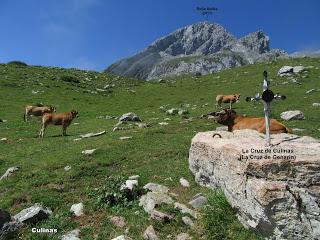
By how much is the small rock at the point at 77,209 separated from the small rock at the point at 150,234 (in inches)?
102

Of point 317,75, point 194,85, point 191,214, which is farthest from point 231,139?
point 194,85

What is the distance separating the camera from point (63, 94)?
51594 mm

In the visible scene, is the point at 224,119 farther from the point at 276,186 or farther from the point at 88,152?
the point at 276,186

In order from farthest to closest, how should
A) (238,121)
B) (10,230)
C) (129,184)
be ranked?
1. (238,121)
2. (129,184)
3. (10,230)

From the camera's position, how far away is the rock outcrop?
1063 centimetres

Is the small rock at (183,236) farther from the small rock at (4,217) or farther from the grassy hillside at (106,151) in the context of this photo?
the small rock at (4,217)

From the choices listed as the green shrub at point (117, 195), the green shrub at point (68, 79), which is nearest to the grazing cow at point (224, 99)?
the green shrub at point (68, 79)

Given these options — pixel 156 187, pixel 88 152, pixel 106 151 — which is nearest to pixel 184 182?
pixel 156 187

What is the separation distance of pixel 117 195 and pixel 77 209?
129cm

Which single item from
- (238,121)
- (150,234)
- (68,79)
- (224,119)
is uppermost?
(68,79)

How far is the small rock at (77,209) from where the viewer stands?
14.1 metres

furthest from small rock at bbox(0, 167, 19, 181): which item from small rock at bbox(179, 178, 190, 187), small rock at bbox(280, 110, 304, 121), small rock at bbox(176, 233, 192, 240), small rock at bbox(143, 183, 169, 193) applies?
small rock at bbox(280, 110, 304, 121)

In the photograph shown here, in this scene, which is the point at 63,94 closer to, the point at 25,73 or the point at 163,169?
the point at 25,73

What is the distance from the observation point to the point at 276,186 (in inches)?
427
